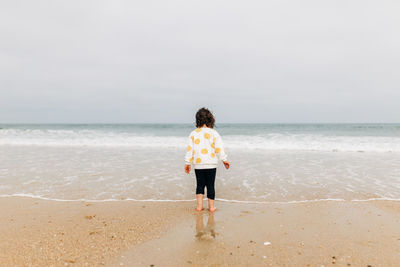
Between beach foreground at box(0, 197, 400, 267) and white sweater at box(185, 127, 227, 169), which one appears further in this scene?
white sweater at box(185, 127, 227, 169)

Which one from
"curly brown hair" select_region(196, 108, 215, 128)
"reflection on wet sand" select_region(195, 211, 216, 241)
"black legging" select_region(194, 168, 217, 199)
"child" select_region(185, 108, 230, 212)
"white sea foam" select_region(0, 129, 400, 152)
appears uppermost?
"curly brown hair" select_region(196, 108, 215, 128)

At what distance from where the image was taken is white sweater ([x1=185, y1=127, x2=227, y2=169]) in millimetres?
4285

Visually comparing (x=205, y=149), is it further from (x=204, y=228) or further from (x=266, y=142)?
(x=266, y=142)

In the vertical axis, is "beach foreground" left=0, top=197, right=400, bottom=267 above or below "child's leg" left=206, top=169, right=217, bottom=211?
below

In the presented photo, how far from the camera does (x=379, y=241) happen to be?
3152 mm

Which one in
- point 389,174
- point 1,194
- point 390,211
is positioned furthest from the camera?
point 389,174

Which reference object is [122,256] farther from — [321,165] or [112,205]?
[321,165]

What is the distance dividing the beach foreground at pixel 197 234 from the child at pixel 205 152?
518mm

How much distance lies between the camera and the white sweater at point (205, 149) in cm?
429

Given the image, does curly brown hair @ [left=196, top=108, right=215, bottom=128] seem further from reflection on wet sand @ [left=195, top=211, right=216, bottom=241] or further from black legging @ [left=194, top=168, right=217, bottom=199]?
reflection on wet sand @ [left=195, top=211, right=216, bottom=241]

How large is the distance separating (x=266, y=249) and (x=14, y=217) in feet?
13.0

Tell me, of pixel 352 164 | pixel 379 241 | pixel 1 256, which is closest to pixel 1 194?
pixel 1 256

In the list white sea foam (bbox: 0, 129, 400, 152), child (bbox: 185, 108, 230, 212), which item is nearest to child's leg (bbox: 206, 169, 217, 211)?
child (bbox: 185, 108, 230, 212)

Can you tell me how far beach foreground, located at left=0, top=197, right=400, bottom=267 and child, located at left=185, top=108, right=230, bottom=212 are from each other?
52 centimetres
